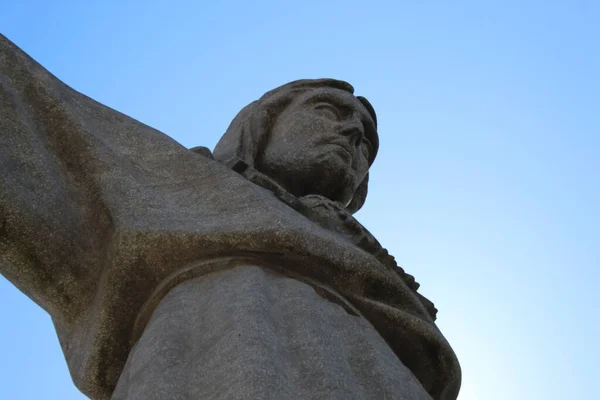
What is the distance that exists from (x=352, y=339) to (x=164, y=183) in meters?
1.56

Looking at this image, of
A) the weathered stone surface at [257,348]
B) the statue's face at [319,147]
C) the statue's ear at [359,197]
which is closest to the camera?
the weathered stone surface at [257,348]

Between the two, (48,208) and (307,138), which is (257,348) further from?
(307,138)

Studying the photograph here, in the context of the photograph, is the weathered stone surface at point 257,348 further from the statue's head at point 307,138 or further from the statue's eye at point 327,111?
the statue's eye at point 327,111

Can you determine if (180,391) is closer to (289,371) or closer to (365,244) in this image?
(289,371)

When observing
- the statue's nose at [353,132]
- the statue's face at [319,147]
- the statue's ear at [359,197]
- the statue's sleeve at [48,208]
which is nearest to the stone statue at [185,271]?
the statue's sleeve at [48,208]

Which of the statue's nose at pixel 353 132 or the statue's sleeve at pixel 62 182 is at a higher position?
the statue's nose at pixel 353 132

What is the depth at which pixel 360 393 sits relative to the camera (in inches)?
154

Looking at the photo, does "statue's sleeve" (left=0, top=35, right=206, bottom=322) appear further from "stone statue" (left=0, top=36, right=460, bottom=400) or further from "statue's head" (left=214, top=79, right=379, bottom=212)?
"statue's head" (left=214, top=79, right=379, bottom=212)

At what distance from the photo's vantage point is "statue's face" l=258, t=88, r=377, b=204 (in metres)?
6.75

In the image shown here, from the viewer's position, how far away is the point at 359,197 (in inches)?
314

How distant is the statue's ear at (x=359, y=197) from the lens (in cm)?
786

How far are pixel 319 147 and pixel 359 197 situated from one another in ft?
4.09

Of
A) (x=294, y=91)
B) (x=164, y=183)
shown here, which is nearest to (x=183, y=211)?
(x=164, y=183)

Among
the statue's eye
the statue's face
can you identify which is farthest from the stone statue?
the statue's eye
